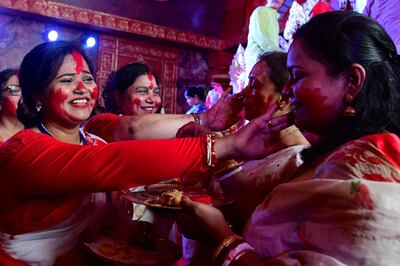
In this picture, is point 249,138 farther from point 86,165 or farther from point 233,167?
point 86,165

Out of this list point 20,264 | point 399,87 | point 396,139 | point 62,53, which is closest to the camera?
point 396,139

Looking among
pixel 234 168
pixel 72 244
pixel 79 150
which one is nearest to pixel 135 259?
pixel 72 244

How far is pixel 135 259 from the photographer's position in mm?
1500

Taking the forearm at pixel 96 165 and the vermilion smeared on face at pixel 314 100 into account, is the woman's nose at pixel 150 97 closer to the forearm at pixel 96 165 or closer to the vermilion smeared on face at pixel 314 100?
the forearm at pixel 96 165

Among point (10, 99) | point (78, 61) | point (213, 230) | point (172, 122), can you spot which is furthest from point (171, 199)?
point (10, 99)

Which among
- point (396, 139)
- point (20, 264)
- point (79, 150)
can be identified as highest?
point (396, 139)

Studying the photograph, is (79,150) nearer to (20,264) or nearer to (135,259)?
(135,259)

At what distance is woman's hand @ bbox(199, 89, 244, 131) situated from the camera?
2.27 m

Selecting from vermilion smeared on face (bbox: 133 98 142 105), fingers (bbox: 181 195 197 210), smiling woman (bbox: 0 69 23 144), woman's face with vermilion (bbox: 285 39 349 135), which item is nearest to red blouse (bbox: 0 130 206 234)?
fingers (bbox: 181 195 197 210)

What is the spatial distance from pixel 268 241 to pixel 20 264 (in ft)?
3.43

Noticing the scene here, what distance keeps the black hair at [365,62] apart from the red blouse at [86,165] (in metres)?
0.54

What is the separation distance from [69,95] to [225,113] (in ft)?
2.88

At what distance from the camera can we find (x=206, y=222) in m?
1.30

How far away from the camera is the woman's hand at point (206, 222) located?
1293 mm
